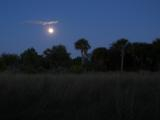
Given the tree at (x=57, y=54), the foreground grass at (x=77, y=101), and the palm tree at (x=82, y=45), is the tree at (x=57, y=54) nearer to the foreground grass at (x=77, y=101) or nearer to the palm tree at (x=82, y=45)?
the palm tree at (x=82, y=45)

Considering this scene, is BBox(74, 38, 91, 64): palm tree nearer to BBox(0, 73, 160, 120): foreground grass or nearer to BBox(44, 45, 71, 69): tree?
BBox(44, 45, 71, 69): tree

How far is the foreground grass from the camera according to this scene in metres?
7.12

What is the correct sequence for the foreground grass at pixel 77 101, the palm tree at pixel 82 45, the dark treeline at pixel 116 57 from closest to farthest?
the foreground grass at pixel 77 101 → the dark treeline at pixel 116 57 → the palm tree at pixel 82 45

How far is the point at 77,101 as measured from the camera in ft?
27.7

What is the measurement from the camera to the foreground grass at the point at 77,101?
712 cm

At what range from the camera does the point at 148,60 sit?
126 ft

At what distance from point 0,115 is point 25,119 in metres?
0.63

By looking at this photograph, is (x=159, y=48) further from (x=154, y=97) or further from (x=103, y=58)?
(x=154, y=97)

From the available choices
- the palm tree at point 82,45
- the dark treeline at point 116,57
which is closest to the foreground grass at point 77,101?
the dark treeline at point 116,57

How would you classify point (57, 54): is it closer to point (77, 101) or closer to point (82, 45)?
point (82, 45)

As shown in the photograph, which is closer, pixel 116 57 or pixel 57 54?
pixel 116 57

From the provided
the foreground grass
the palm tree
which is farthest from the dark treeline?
the foreground grass

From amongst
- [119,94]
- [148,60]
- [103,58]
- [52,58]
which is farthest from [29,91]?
[52,58]

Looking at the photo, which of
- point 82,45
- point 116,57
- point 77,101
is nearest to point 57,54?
point 82,45
